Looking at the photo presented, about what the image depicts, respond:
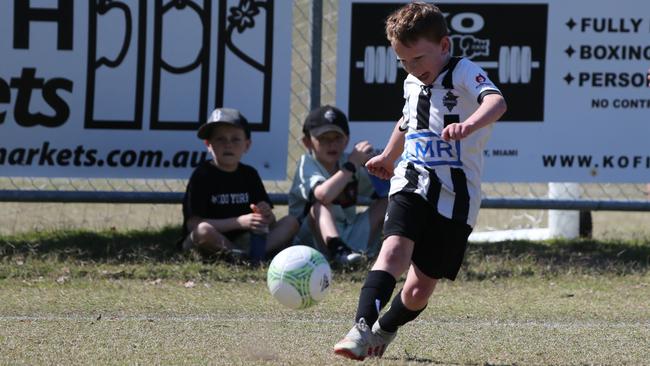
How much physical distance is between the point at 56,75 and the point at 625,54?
4.37 metres

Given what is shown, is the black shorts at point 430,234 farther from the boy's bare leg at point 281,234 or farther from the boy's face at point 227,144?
the boy's face at point 227,144

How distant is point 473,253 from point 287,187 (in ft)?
11.7

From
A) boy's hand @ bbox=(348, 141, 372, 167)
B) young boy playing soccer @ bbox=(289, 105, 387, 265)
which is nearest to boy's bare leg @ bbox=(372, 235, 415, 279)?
young boy playing soccer @ bbox=(289, 105, 387, 265)

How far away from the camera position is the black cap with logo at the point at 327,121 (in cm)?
830

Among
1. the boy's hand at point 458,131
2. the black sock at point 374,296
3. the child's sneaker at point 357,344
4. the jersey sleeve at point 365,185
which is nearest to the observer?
the boy's hand at point 458,131

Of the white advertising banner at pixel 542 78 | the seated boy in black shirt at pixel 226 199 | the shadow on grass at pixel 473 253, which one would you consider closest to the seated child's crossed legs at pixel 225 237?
the seated boy in black shirt at pixel 226 199

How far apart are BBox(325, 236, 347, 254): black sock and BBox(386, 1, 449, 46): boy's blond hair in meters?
3.18

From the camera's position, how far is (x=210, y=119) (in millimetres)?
8250

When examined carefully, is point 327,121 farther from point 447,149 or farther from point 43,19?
point 447,149

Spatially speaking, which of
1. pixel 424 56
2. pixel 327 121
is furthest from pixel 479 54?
pixel 424 56

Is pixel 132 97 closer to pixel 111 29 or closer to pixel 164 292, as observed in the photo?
pixel 111 29

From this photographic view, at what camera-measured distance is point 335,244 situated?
26.6 ft

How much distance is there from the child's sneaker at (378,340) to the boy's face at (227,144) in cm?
333

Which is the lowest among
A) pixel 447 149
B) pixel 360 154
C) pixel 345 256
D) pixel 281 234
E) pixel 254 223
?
pixel 345 256
